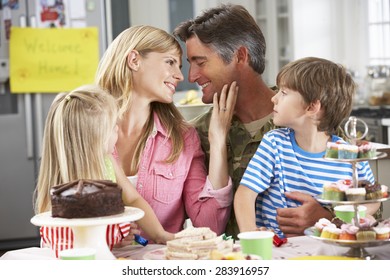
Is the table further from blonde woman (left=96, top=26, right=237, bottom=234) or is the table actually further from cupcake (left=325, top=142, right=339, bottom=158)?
blonde woman (left=96, top=26, right=237, bottom=234)

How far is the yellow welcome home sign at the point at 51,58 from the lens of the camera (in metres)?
4.04

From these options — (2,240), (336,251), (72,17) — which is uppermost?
(72,17)

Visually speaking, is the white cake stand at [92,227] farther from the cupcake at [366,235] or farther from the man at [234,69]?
the man at [234,69]

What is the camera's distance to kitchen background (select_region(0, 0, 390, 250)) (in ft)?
13.3

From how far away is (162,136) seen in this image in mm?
2014

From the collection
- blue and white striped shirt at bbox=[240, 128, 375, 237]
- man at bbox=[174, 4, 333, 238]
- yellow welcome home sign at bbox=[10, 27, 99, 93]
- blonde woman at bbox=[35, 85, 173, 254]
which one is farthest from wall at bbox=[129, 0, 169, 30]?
blonde woman at bbox=[35, 85, 173, 254]

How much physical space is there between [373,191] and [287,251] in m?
0.21

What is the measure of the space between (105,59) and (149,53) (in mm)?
123

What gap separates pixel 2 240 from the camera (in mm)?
4078

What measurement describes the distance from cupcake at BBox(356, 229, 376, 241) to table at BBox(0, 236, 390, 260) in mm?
63

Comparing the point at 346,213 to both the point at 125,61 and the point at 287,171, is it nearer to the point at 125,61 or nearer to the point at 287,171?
the point at 287,171

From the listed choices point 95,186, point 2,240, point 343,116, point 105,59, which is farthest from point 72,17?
point 95,186
